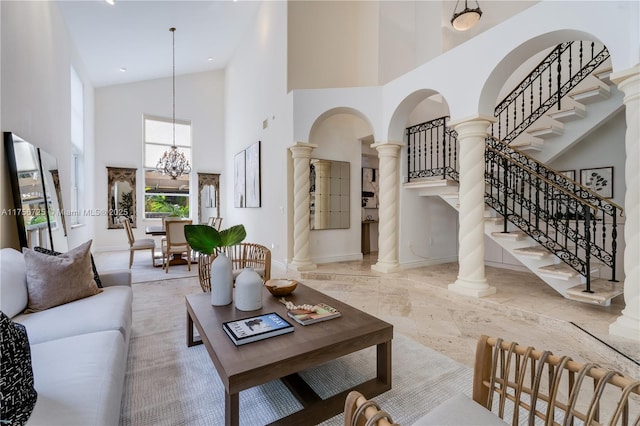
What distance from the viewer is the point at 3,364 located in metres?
1.01

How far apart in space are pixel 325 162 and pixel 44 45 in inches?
174

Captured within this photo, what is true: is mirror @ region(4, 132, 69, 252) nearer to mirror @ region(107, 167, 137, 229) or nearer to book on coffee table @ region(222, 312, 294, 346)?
book on coffee table @ region(222, 312, 294, 346)

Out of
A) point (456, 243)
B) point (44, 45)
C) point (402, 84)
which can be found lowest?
point (456, 243)

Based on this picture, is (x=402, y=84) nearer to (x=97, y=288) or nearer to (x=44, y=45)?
(x=97, y=288)

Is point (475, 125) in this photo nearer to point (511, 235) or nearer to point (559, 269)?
point (511, 235)

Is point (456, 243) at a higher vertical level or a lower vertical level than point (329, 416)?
higher

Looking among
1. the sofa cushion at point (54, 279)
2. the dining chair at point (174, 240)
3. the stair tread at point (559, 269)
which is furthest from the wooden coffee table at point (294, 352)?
the dining chair at point (174, 240)

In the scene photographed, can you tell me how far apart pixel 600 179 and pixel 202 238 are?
5.94 metres

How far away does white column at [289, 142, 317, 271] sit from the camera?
511 centimetres

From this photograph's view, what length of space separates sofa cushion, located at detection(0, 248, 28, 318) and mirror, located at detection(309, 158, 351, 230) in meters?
4.08

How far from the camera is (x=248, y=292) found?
1976 millimetres

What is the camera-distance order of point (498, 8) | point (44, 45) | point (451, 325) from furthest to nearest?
1. point (498, 8)
2. point (44, 45)
3. point (451, 325)

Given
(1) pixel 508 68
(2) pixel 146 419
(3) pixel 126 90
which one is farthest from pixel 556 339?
(3) pixel 126 90

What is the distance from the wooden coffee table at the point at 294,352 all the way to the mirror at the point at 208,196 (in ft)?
24.7
